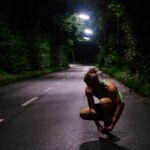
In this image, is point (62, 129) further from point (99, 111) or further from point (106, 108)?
point (106, 108)

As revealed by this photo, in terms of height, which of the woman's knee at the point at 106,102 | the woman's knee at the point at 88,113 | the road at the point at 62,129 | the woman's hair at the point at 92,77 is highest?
the woman's hair at the point at 92,77

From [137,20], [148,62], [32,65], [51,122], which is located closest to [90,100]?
[51,122]

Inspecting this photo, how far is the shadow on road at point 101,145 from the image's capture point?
7.96 meters

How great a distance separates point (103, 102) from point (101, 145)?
2.54 feet

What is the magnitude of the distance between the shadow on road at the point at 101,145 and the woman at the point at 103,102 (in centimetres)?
22

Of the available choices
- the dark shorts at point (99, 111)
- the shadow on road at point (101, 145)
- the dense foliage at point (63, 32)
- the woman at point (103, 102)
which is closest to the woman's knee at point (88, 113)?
the woman at point (103, 102)

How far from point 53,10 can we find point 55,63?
18.5 metres

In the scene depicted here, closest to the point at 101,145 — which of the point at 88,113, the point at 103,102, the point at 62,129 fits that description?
the point at 88,113

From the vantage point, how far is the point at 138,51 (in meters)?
24.7

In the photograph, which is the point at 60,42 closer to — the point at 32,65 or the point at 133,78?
the point at 32,65

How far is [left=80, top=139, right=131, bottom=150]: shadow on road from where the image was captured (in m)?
7.96

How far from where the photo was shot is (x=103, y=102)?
8328mm

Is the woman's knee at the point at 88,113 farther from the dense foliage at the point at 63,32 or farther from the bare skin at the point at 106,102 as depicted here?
the dense foliage at the point at 63,32

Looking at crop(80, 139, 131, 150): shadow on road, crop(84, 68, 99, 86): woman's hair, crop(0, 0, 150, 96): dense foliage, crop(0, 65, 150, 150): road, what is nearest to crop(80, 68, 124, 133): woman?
crop(84, 68, 99, 86): woman's hair
